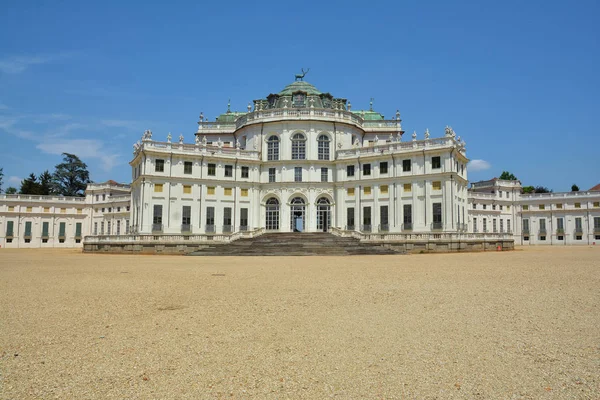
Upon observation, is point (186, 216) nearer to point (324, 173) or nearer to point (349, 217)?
point (324, 173)

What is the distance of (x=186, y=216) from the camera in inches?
1777

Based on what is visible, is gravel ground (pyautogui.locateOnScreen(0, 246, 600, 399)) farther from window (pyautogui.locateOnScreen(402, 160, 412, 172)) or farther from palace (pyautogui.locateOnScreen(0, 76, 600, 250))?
window (pyautogui.locateOnScreen(402, 160, 412, 172))

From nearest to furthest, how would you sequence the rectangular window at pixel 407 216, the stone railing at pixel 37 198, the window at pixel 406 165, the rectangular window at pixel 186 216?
the rectangular window at pixel 407 216, the window at pixel 406 165, the rectangular window at pixel 186 216, the stone railing at pixel 37 198

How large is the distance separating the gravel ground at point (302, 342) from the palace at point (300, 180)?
25.1 meters

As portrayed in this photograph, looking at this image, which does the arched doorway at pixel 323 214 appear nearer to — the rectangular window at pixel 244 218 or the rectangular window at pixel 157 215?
the rectangular window at pixel 244 218

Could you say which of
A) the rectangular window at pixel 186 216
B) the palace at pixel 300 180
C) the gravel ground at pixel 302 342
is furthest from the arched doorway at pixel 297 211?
the gravel ground at pixel 302 342

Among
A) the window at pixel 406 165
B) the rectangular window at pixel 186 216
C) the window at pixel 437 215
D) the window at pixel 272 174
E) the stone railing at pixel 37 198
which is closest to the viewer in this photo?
the window at pixel 437 215

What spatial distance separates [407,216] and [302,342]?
3779 centimetres

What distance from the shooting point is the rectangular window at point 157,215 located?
43969 millimetres

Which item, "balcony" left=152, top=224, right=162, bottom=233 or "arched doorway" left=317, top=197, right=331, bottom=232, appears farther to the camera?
"arched doorway" left=317, top=197, right=331, bottom=232

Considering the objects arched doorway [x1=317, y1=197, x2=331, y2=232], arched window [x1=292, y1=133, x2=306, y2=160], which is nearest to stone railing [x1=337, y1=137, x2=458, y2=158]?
arched window [x1=292, y1=133, x2=306, y2=160]

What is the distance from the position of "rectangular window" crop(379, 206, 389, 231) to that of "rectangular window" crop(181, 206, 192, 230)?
1898 cm

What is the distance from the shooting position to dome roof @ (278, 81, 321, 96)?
170ft

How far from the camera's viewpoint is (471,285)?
12945mm
